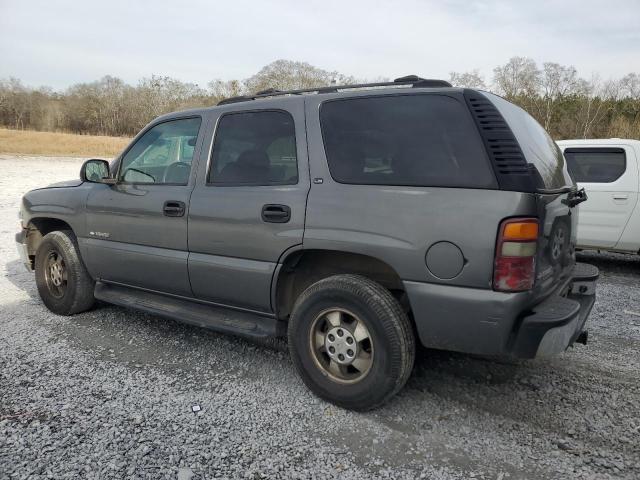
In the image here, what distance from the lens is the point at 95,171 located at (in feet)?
13.5

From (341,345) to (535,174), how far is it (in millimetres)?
1444

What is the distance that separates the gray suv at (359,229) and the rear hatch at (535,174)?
0.04 ft

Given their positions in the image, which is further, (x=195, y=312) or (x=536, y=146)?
(x=195, y=312)

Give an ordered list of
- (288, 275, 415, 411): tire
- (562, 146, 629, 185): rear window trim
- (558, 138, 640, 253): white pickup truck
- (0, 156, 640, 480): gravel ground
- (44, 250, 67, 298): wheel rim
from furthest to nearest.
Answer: (562, 146, 629, 185): rear window trim < (558, 138, 640, 253): white pickup truck < (44, 250, 67, 298): wheel rim < (288, 275, 415, 411): tire < (0, 156, 640, 480): gravel ground

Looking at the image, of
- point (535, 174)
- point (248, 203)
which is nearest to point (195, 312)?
point (248, 203)

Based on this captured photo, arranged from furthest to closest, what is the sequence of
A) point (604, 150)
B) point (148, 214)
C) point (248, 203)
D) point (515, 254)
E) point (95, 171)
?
1. point (604, 150)
2. point (95, 171)
3. point (148, 214)
4. point (248, 203)
5. point (515, 254)

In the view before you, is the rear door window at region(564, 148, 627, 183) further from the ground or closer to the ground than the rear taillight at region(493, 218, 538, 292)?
further from the ground

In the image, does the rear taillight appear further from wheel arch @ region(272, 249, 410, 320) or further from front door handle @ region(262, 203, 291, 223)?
front door handle @ region(262, 203, 291, 223)

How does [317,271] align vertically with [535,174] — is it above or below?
below

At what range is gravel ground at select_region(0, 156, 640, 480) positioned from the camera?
234cm

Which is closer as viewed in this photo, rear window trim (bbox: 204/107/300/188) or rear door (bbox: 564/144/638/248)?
rear window trim (bbox: 204/107/300/188)

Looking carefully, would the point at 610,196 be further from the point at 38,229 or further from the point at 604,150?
the point at 38,229

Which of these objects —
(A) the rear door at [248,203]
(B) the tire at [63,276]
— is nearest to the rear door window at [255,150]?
(A) the rear door at [248,203]

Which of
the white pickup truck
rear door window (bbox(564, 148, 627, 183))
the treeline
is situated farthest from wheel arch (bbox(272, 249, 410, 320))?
the treeline
